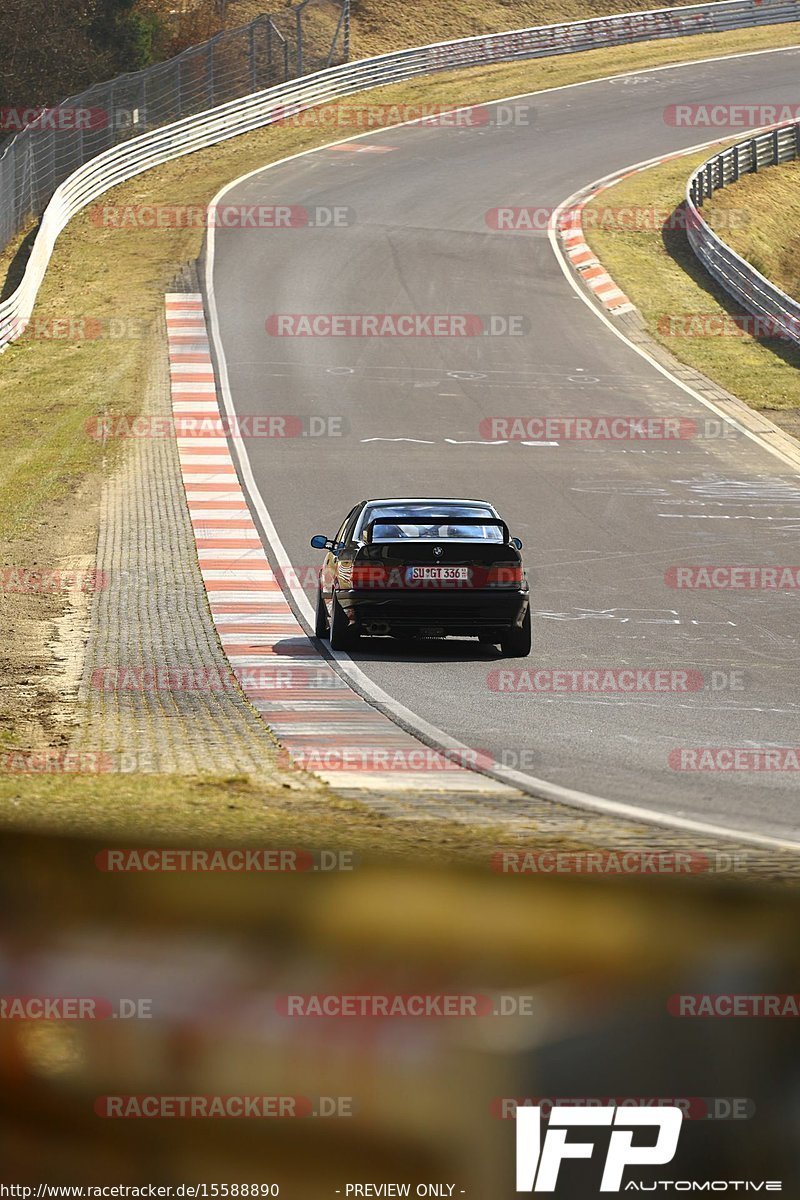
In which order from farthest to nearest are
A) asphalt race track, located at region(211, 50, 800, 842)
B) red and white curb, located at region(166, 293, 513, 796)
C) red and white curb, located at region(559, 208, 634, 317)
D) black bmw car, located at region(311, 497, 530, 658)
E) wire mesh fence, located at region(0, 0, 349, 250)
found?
wire mesh fence, located at region(0, 0, 349, 250) → red and white curb, located at region(559, 208, 634, 317) → black bmw car, located at region(311, 497, 530, 658) → asphalt race track, located at region(211, 50, 800, 842) → red and white curb, located at region(166, 293, 513, 796)

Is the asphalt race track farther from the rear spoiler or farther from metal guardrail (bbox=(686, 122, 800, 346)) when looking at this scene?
metal guardrail (bbox=(686, 122, 800, 346))

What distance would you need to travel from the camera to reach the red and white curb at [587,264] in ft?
121

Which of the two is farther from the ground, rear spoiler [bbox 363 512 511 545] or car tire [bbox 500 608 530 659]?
rear spoiler [bbox 363 512 511 545]

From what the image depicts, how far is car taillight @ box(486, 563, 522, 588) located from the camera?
551 inches

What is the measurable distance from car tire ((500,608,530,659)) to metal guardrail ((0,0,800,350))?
2130 cm

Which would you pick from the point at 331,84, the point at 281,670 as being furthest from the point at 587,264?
the point at 281,670

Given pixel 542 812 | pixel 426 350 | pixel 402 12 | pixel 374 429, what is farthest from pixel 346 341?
pixel 402 12

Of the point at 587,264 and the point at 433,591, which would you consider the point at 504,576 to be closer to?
the point at 433,591

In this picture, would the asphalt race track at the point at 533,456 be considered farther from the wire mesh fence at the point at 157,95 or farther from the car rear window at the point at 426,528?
the wire mesh fence at the point at 157,95

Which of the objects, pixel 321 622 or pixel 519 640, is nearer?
pixel 519 640

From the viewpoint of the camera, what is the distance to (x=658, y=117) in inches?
2223

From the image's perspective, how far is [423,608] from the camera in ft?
46.1

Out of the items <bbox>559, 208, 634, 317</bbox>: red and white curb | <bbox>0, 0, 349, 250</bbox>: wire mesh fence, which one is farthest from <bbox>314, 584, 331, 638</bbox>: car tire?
<bbox>0, 0, 349, 250</bbox>: wire mesh fence

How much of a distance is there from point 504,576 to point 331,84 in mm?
46589
